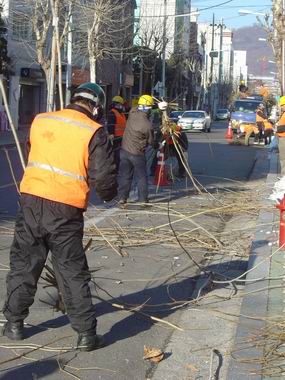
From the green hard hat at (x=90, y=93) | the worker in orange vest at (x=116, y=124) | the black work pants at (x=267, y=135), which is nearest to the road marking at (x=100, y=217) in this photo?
the worker in orange vest at (x=116, y=124)

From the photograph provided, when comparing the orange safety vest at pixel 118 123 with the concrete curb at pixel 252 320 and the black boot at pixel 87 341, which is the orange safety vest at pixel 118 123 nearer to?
the concrete curb at pixel 252 320

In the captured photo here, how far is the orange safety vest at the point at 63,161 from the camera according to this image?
501cm

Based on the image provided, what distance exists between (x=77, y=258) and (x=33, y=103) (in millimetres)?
39087

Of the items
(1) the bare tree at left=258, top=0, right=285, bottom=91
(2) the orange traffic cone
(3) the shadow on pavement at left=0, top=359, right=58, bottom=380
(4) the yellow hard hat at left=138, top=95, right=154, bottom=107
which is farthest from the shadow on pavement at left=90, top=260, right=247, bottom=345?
(1) the bare tree at left=258, top=0, right=285, bottom=91

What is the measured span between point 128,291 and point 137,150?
5.43 m

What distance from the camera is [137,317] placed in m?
6.12

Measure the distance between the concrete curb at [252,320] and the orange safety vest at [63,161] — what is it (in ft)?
5.02

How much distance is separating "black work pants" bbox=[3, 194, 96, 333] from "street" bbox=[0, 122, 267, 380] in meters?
0.32

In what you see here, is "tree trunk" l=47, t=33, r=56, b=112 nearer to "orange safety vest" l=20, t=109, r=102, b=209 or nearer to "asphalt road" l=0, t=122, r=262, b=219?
"asphalt road" l=0, t=122, r=262, b=219

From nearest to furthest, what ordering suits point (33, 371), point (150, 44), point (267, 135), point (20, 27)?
point (33, 371) < point (267, 135) < point (20, 27) < point (150, 44)

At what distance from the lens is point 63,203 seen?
5.01 meters

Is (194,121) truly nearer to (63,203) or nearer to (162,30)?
(162,30)

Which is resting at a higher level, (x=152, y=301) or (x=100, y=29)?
(x=100, y=29)

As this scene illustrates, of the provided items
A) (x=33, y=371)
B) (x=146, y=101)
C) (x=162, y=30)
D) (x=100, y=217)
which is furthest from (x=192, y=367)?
(x=162, y=30)
